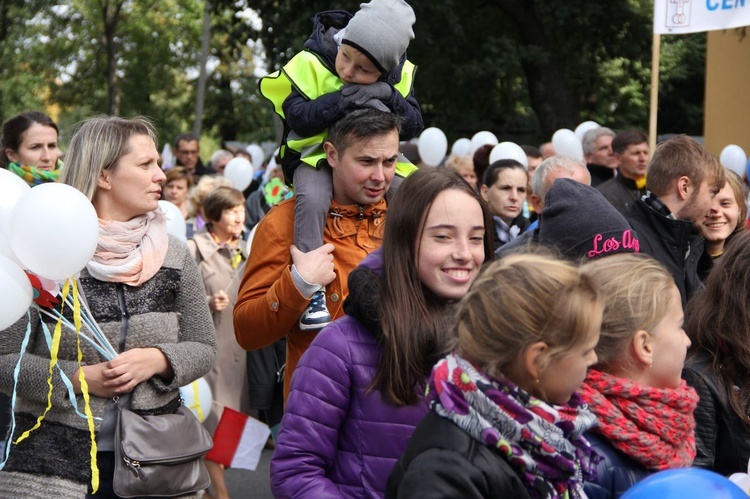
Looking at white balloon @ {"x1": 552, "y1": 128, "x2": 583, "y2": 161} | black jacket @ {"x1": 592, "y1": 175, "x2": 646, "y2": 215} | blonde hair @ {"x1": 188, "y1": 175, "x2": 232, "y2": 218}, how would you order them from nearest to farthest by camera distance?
black jacket @ {"x1": 592, "y1": 175, "x2": 646, "y2": 215}
blonde hair @ {"x1": 188, "y1": 175, "x2": 232, "y2": 218}
white balloon @ {"x1": 552, "y1": 128, "x2": 583, "y2": 161}

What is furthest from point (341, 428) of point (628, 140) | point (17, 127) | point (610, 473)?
point (628, 140)

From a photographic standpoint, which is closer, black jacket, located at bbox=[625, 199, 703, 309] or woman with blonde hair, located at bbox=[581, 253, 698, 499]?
woman with blonde hair, located at bbox=[581, 253, 698, 499]

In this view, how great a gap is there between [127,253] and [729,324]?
199cm

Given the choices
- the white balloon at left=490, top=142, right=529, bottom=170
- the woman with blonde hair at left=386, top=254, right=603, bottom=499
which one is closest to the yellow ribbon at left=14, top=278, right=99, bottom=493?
the woman with blonde hair at left=386, top=254, right=603, bottom=499

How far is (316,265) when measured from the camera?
11.8ft

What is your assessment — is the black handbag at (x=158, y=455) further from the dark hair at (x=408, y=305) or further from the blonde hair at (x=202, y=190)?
the blonde hair at (x=202, y=190)

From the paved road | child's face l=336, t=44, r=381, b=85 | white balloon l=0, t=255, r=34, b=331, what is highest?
child's face l=336, t=44, r=381, b=85

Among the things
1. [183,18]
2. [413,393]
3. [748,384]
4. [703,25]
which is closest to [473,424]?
[413,393]

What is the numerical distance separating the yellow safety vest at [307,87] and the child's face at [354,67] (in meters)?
0.07

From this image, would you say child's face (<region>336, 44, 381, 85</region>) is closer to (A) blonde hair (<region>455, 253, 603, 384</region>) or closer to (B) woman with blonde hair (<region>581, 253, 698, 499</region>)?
(B) woman with blonde hair (<region>581, 253, 698, 499</region>)

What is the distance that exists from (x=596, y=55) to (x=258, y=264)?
67.5ft

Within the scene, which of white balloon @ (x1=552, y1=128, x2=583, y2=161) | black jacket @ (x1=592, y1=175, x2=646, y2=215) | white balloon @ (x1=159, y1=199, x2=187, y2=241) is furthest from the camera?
white balloon @ (x1=552, y1=128, x2=583, y2=161)

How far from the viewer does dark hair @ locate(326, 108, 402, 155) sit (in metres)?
3.67

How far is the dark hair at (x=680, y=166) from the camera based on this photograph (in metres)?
4.89
